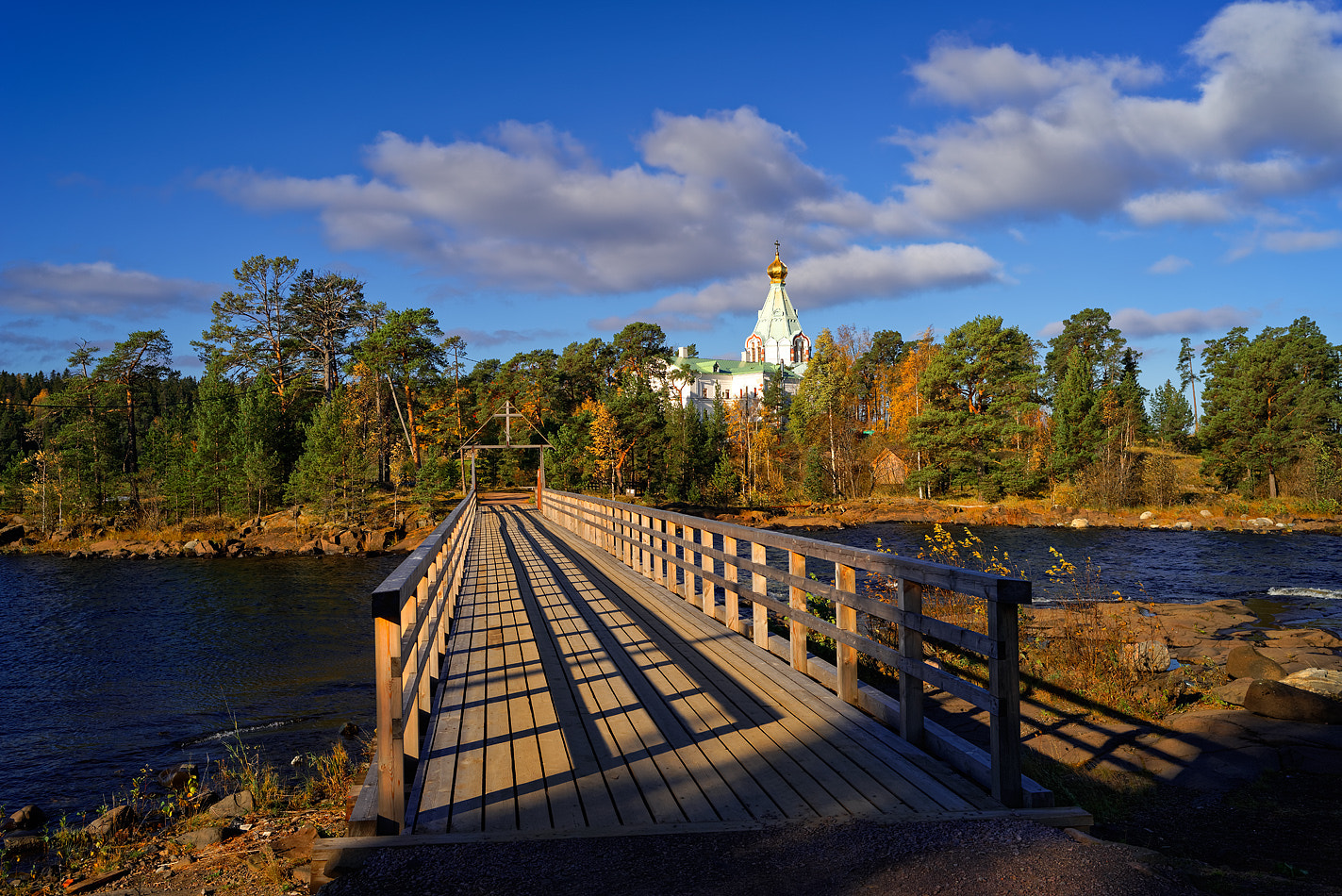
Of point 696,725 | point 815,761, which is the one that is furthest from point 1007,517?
point 815,761

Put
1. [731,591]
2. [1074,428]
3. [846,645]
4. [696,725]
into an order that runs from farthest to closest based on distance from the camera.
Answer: [1074,428], [731,591], [846,645], [696,725]

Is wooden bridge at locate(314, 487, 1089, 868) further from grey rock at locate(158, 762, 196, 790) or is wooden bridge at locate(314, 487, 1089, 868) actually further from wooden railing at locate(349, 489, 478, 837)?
grey rock at locate(158, 762, 196, 790)

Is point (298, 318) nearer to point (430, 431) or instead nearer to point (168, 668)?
point (430, 431)

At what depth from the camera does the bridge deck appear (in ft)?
11.5

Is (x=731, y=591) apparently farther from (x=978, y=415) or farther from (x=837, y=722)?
(x=978, y=415)

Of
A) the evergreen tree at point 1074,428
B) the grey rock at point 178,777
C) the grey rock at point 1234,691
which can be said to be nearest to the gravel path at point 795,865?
the grey rock at point 1234,691

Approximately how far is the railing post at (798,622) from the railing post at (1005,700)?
2165 mm

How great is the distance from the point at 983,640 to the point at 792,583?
82.1 inches

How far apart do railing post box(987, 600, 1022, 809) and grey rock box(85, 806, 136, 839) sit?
6291 millimetres

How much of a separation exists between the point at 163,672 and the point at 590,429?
3438cm

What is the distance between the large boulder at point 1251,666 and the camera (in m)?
8.38

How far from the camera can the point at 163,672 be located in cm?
1544

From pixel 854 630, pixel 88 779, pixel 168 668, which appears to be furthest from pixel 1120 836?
pixel 168 668

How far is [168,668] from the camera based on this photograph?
15.8 metres
